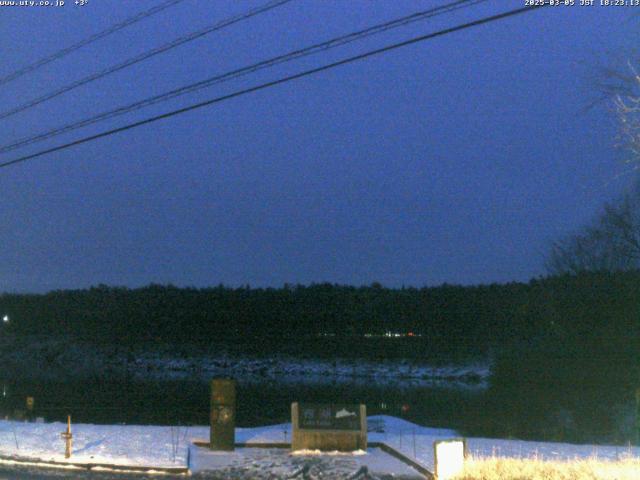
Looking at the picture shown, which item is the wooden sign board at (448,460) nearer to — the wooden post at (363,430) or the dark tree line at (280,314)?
the wooden post at (363,430)

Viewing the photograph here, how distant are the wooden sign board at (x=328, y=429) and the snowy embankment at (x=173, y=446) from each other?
642 millimetres

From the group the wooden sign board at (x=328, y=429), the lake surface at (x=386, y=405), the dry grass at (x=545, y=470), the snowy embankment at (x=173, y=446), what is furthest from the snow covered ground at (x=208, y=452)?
the lake surface at (x=386, y=405)

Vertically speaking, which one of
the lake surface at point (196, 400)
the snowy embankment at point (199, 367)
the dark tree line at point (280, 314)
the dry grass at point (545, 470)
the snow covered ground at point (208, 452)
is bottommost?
the dry grass at point (545, 470)

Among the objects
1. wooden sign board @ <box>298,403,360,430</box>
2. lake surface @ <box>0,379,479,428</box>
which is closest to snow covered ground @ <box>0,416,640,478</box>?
wooden sign board @ <box>298,403,360,430</box>

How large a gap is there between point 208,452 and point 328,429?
2.67m

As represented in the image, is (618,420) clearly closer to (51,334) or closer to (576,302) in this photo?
(576,302)

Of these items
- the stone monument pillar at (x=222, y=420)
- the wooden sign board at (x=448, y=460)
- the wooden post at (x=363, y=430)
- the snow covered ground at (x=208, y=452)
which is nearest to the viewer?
the wooden sign board at (x=448, y=460)

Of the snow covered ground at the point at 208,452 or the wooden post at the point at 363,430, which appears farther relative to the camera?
the wooden post at the point at 363,430

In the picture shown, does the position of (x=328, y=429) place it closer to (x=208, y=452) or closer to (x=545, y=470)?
(x=208, y=452)

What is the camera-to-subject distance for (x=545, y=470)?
47.4ft

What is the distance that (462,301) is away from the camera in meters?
80.8

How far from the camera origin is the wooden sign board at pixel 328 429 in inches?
726

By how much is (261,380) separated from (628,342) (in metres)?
32.1

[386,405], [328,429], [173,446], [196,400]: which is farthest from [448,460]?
[196,400]
